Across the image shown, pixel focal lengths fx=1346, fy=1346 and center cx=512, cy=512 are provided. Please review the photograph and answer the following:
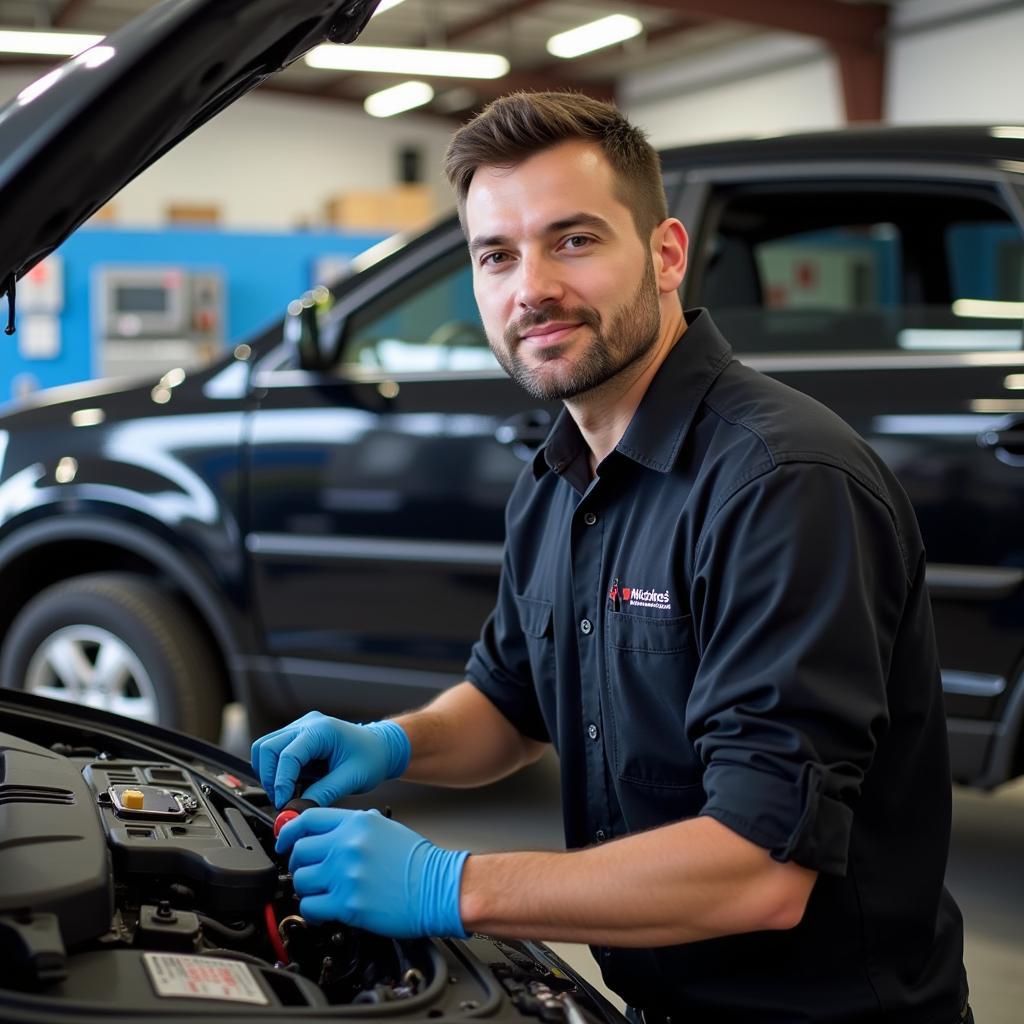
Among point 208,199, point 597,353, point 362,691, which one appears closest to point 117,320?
point 208,199

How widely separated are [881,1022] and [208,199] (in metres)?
16.3

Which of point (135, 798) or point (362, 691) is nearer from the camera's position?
point (135, 798)

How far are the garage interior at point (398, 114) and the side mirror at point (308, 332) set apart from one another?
5.34 feet

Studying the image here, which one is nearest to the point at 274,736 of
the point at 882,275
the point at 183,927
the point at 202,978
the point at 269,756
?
the point at 269,756

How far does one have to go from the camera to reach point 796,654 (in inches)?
47.5

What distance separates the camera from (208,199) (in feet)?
54.2

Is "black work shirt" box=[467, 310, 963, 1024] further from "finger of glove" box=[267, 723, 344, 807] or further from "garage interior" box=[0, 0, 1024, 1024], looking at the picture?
"garage interior" box=[0, 0, 1024, 1024]

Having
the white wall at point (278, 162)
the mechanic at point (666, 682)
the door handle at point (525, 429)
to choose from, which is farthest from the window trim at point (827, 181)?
the white wall at point (278, 162)

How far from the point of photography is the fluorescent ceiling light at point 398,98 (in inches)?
628

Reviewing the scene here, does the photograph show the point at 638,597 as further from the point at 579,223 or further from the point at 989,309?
the point at 989,309

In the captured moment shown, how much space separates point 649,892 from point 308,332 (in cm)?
230

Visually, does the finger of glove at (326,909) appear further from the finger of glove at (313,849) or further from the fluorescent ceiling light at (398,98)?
the fluorescent ceiling light at (398,98)

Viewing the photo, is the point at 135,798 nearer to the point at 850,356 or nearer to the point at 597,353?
the point at 597,353

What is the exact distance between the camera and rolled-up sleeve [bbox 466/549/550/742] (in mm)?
1794
